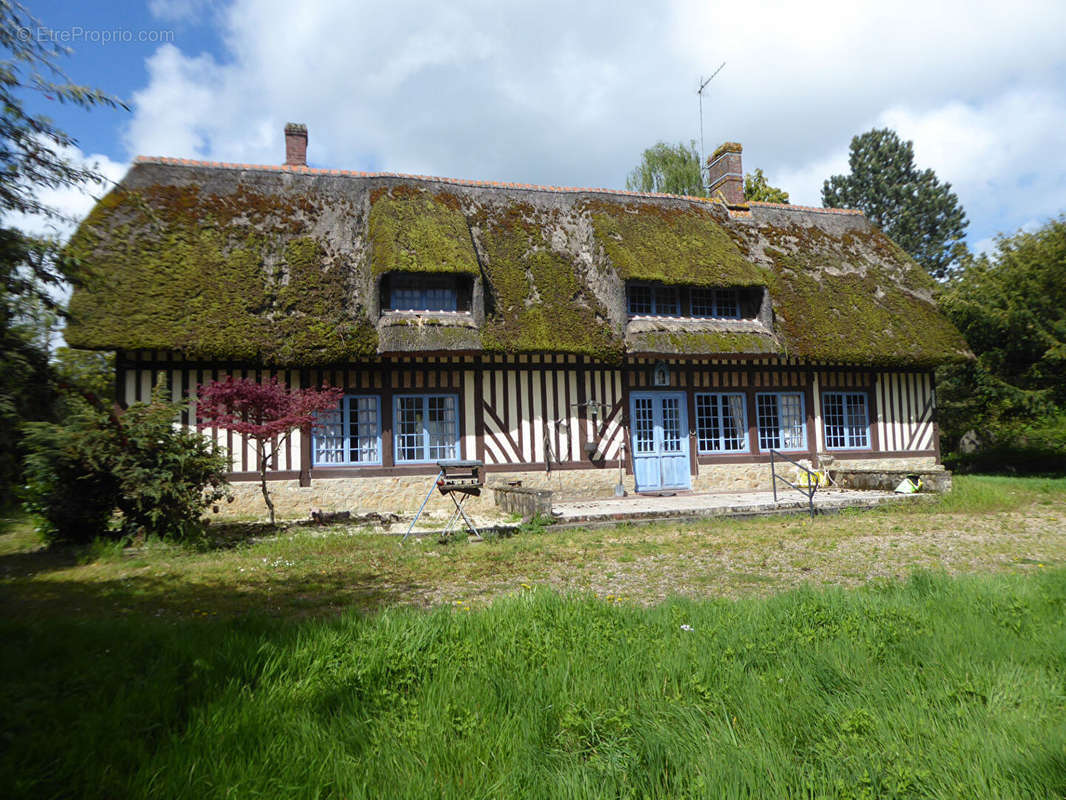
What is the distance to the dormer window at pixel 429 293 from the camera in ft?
38.6

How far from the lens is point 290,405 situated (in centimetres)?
911

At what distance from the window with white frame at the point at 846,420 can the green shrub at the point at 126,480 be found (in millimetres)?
12629

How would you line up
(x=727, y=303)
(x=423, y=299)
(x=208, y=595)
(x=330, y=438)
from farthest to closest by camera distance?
(x=727, y=303), (x=423, y=299), (x=330, y=438), (x=208, y=595)

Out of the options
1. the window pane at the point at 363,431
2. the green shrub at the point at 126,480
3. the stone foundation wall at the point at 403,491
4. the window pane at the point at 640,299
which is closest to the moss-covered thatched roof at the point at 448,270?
the window pane at the point at 640,299

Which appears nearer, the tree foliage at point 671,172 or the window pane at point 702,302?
the window pane at point 702,302

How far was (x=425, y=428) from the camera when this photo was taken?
11906 mm

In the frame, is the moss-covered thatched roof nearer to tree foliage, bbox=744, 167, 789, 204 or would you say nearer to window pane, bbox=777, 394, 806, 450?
window pane, bbox=777, 394, 806, 450

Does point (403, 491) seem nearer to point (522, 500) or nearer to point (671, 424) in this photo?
point (522, 500)

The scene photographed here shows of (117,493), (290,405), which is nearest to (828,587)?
(290,405)

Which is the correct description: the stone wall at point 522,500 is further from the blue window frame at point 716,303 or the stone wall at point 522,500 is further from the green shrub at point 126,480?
the blue window frame at point 716,303

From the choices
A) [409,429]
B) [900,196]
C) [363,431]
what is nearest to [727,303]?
[409,429]

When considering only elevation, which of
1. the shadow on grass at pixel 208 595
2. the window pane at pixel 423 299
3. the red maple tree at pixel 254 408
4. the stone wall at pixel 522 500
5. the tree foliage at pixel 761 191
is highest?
the tree foliage at pixel 761 191

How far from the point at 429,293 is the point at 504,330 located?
66.5 inches

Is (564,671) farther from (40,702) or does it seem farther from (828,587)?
(828,587)
